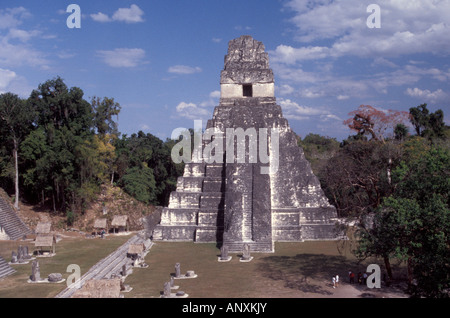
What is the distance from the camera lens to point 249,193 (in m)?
18.6

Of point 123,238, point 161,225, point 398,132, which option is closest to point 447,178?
point 161,225

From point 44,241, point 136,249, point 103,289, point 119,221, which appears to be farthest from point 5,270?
point 119,221

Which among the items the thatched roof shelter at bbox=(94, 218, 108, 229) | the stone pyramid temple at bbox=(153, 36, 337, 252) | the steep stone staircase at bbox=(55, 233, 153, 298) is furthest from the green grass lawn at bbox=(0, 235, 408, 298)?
the thatched roof shelter at bbox=(94, 218, 108, 229)

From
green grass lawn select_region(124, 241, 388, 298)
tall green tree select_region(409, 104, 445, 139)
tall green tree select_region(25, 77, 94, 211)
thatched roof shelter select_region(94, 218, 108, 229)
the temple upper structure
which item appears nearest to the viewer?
green grass lawn select_region(124, 241, 388, 298)

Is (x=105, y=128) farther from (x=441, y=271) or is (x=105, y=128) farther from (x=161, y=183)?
(x=441, y=271)

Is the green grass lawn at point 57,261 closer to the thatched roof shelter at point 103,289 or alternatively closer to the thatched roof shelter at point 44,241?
the thatched roof shelter at point 44,241

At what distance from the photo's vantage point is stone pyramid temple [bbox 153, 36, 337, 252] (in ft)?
57.9

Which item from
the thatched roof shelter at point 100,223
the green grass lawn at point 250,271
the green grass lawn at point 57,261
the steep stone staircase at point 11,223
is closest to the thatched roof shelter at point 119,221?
the thatched roof shelter at point 100,223

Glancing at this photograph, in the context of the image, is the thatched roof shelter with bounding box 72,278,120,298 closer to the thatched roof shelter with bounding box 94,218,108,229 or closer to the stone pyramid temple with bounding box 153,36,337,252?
the stone pyramid temple with bounding box 153,36,337,252

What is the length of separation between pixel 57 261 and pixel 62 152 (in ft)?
29.1

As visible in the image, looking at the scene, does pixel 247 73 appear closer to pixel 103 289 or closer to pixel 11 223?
pixel 11 223

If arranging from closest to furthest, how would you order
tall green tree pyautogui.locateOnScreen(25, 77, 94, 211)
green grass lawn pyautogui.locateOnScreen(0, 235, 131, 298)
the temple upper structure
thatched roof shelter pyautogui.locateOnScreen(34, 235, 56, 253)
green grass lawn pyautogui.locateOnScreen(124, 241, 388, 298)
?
green grass lawn pyautogui.locateOnScreen(124, 241, 388, 298)
green grass lawn pyautogui.locateOnScreen(0, 235, 131, 298)
thatched roof shelter pyautogui.locateOnScreen(34, 235, 56, 253)
tall green tree pyautogui.locateOnScreen(25, 77, 94, 211)
the temple upper structure

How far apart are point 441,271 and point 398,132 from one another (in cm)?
2329

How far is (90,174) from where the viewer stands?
929 inches
